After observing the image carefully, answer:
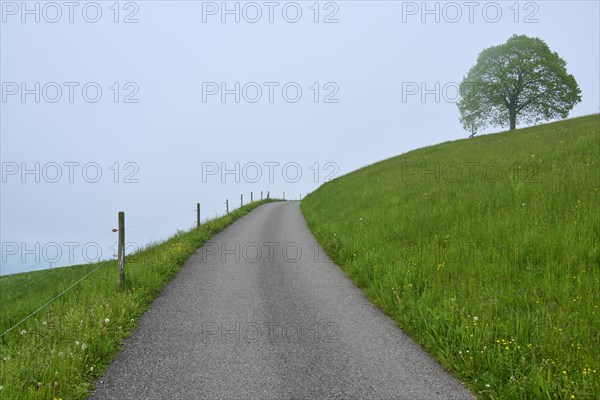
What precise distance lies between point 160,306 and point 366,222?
775 centimetres

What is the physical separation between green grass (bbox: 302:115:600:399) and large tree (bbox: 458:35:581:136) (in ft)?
88.6

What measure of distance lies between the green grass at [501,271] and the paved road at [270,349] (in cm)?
48

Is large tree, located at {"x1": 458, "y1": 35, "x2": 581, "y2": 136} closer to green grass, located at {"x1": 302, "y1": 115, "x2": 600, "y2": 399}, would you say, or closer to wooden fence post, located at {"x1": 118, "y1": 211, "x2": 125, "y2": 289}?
green grass, located at {"x1": 302, "y1": 115, "x2": 600, "y2": 399}

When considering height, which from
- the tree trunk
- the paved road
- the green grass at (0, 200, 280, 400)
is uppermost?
the tree trunk

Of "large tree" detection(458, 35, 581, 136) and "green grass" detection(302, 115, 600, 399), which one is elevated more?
"large tree" detection(458, 35, 581, 136)

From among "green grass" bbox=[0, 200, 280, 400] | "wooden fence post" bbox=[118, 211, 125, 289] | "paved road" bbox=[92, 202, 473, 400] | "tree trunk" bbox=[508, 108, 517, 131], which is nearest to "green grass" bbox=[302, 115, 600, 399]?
"paved road" bbox=[92, 202, 473, 400]

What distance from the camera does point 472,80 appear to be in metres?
36.2

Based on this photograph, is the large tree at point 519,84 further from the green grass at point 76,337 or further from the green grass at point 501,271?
the green grass at point 76,337

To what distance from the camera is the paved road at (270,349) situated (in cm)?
343

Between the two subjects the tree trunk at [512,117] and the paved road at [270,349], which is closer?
Result: the paved road at [270,349]

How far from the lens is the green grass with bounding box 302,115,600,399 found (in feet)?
11.1

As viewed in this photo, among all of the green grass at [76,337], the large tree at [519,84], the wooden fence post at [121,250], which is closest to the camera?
the green grass at [76,337]

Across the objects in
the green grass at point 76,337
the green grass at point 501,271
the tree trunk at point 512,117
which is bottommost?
the green grass at point 76,337

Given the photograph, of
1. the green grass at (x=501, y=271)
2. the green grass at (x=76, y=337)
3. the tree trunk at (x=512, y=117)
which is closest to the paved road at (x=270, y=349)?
the green grass at (x=76, y=337)
